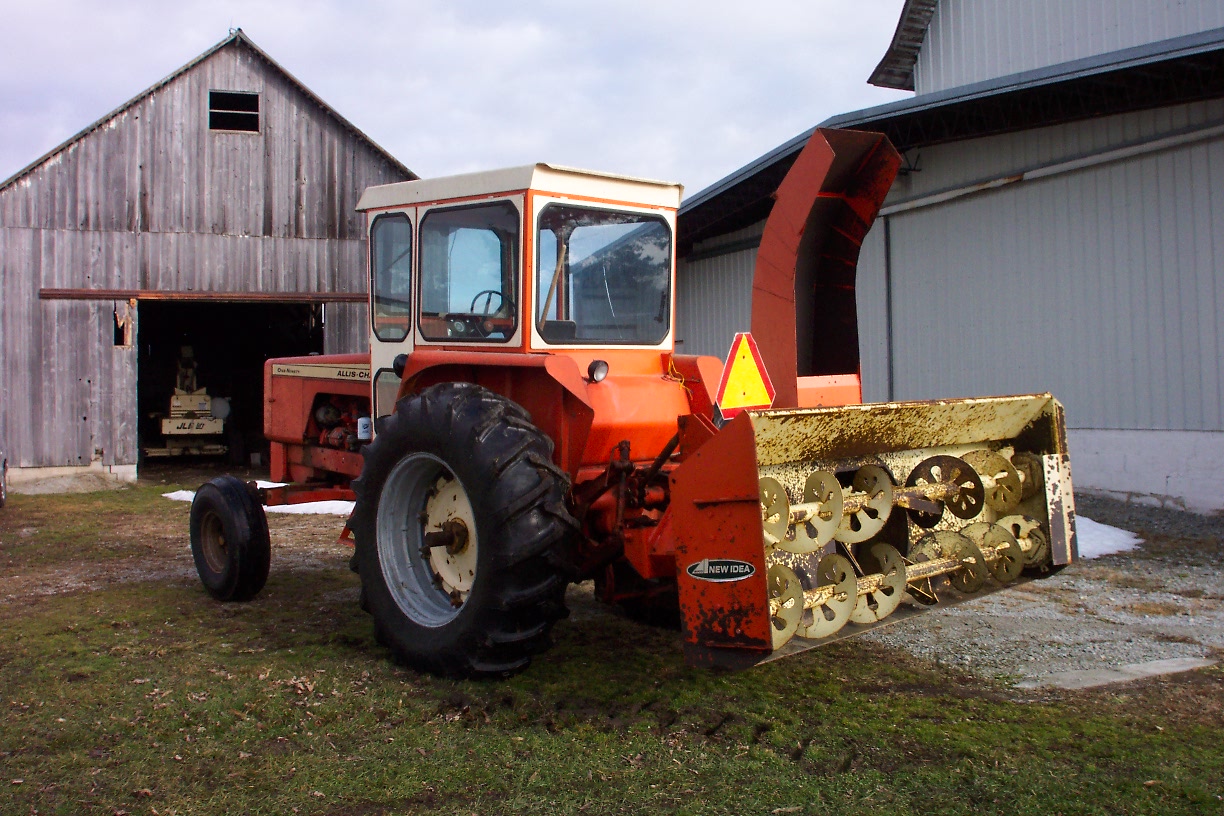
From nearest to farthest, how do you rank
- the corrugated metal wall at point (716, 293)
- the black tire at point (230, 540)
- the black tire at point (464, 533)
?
the black tire at point (464, 533) → the black tire at point (230, 540) → the corrugated metal wall at point (716, 293)

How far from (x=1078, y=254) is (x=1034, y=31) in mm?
6020

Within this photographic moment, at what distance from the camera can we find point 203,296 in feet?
44.3

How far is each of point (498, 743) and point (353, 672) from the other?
3.78 feet

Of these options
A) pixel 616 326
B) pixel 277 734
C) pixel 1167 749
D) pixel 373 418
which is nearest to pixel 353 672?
pixel 277 734

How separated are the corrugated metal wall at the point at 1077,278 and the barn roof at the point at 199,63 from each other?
735 cm

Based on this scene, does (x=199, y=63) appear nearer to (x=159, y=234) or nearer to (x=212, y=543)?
(x=159, y=234)

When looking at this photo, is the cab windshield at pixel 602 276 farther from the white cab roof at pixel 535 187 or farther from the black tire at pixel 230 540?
the black tire at pixel 230 540

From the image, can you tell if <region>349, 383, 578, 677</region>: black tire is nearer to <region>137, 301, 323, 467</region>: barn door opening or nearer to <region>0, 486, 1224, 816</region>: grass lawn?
<region>0, 486, 1224, 816</region>: grass lawn

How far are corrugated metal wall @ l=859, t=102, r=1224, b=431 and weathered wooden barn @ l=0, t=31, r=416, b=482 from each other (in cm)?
774

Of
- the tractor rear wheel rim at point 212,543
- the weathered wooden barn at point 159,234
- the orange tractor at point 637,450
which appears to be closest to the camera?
the orange tractor at point 637,450

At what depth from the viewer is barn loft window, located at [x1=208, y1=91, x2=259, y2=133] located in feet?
44.7

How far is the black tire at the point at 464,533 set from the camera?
389 centimetres

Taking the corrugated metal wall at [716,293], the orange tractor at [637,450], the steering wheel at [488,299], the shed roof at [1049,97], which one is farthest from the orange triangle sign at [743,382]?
the corrugated metal wall at [716,293]

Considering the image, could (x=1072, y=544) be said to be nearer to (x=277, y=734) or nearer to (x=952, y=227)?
(x=277, y=734)
